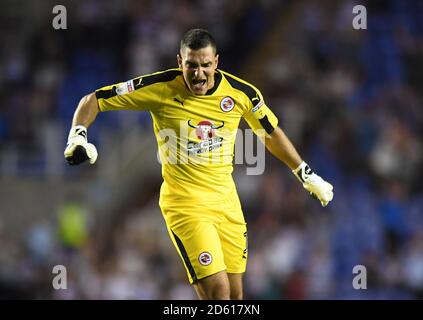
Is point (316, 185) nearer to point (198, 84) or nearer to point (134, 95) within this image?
point (198, 84)

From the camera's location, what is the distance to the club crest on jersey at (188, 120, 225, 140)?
286 inches

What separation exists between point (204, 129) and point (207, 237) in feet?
2.76

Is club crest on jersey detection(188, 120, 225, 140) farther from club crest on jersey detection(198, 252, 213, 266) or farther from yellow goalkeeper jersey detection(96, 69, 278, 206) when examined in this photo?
club crest on jersey detection(198, 252, 213, 266)

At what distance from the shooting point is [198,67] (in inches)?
275

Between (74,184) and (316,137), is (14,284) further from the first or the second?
(316,137)

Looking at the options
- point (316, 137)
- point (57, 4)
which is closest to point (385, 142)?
point (316, 137)

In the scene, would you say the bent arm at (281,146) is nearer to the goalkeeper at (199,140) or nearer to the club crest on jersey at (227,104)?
the goalkeeper at (199,140)

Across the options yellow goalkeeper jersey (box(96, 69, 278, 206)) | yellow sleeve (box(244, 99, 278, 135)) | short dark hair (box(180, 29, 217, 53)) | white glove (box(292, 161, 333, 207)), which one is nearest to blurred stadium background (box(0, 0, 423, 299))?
white glove (box(292, 161, 333, 207))

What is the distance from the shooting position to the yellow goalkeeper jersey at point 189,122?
Result: 718cm

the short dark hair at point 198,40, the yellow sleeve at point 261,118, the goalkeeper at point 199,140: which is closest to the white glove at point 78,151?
the goalkeeper at point 199,140

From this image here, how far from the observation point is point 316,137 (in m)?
14.4

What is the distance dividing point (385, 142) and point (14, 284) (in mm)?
5797

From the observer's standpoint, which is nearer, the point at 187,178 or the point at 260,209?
the point at 187,178

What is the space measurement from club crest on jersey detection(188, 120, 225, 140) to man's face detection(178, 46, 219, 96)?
242 millimetres
